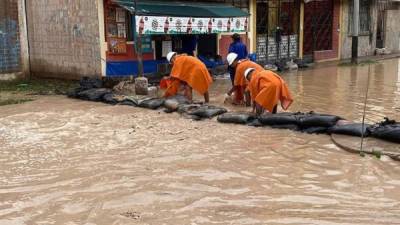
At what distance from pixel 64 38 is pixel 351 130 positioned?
9715 mm

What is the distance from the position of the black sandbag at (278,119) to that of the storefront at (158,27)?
17.9 feet

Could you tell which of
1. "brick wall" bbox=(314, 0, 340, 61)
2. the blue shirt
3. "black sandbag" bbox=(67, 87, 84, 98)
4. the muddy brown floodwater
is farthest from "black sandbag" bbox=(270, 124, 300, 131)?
"brick wall" bbox=(314, 0, 340, 61)

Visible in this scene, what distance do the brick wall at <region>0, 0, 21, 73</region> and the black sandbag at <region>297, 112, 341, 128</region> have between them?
31.5 feet

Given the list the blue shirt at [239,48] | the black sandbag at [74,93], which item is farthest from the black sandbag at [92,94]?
the blue shirt at [239,48]

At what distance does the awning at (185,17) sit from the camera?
1317 centimetres

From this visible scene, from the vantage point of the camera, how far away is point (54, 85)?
14.0 metres

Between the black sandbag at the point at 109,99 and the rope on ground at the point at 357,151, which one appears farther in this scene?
the black sandbag at the point at 109,99

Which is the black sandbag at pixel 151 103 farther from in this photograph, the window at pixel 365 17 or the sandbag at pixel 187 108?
the window at pixel 365 17

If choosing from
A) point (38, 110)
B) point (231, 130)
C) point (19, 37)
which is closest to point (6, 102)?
point (38, 110)

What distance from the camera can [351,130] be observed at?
7414 mm

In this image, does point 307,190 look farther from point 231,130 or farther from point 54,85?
point 54,85

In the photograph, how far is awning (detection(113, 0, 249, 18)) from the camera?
43.7 feet

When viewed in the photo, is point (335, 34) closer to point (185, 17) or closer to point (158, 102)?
point (185, 17)

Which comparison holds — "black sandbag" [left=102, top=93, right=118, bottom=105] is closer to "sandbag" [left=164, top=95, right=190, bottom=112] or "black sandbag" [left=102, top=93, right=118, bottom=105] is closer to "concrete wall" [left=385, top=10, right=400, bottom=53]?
"sandbag" [left=164, top=95, right=190, bottom=112]
